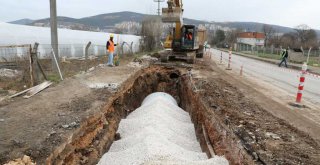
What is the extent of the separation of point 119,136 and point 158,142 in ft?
5.33

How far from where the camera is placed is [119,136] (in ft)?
21.3

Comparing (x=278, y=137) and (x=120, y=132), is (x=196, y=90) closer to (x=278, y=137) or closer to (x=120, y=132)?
(x=120, y=132)

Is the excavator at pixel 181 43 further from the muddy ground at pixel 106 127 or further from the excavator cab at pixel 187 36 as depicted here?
the muddy ground at pixel 106 127

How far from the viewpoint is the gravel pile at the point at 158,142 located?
178 inches

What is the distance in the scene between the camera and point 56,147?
4223mm

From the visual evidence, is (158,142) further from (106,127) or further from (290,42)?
(290,42)

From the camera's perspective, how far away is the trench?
446cm

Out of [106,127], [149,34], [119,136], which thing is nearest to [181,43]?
[119,136]

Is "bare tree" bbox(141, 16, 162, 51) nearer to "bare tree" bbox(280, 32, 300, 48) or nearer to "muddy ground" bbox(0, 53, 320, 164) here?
"muddy ground" bbox(0, 53, 320, 164)

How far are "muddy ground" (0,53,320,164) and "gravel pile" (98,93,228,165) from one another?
27 cm

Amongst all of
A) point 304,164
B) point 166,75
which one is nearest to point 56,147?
point 304,164

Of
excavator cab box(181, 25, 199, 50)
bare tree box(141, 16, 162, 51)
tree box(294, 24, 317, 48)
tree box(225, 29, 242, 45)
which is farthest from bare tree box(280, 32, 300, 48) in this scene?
excavator cab box(181, 25, 199, 50)

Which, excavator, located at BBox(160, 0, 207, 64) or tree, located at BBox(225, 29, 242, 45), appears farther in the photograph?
tree, located at BBox(225, 29, 242, 45)

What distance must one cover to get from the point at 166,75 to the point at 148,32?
60.6 ft
